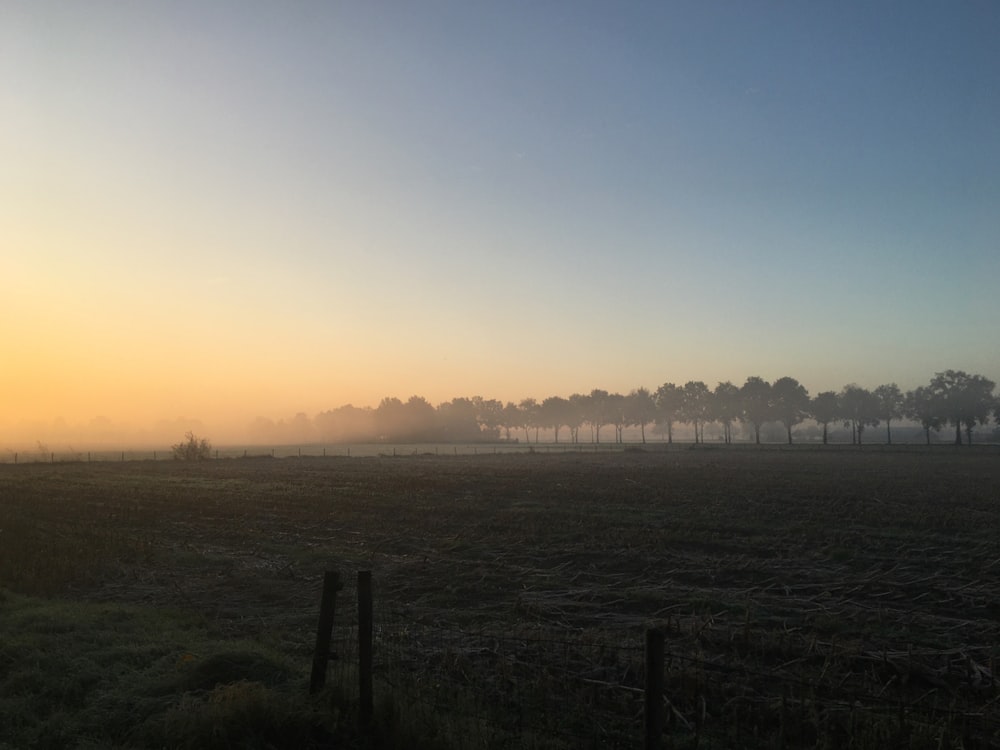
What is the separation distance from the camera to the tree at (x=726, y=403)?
541 ft

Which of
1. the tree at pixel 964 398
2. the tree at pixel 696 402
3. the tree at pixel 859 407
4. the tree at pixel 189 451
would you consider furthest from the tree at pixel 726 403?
the tree at pixel 189 451

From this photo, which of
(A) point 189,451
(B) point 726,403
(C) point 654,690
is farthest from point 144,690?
(B) point 726,403

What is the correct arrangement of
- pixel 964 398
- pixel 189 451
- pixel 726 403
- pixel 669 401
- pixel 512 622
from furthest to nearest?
pixel 669 401
pixel 726 403
pixel 964 398
pixel 189 451
pixel 512 622

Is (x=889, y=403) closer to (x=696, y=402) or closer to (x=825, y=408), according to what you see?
(x=825, y=408)

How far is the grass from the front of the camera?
7.21m

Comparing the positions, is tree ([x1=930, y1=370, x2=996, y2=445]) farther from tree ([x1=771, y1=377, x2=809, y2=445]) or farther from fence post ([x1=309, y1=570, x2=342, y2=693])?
fence post ([x1=309, y1=570, x2=342, y2=693])

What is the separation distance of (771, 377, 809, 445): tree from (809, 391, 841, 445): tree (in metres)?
1.61

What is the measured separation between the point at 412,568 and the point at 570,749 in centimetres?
1084

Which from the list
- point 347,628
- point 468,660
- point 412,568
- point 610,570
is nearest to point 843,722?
point 468,660

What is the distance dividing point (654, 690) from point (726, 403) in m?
171

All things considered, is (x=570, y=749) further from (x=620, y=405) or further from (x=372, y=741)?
(x=620, y=405)

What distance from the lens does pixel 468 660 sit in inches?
375

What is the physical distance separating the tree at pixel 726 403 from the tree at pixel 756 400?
105 inches

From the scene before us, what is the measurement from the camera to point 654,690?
18.2 ft
